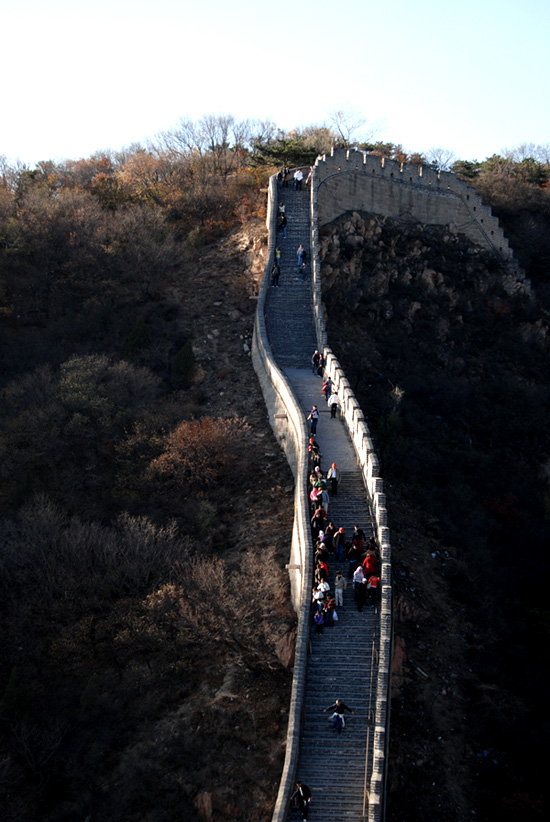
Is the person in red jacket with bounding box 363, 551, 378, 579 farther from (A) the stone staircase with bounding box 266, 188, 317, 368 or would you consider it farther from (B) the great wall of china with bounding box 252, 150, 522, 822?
(A) the stone staircase with bounding box 266, 188, 317, 368

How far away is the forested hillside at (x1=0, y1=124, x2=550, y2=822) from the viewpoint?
17.1 m

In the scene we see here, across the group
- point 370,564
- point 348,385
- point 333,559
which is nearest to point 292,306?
point 348,385

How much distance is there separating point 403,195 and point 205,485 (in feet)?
75.3

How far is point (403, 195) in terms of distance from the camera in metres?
40.4

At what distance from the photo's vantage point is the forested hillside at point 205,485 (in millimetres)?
17109

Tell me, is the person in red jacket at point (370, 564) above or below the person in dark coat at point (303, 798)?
above

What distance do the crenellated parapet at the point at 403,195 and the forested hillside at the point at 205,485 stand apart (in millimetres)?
1401

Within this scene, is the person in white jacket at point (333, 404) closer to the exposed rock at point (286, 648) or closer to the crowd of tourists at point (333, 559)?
the crowd of tourists at point (333, 559)

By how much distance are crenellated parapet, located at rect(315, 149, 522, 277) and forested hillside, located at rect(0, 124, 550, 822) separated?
Answer: 55.1 inches

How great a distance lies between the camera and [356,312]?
34.8 metres

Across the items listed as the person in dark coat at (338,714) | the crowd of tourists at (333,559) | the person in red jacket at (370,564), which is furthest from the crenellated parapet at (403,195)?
the person in dark coat at (338,714)

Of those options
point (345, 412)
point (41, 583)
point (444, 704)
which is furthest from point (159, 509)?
point (444, 704)

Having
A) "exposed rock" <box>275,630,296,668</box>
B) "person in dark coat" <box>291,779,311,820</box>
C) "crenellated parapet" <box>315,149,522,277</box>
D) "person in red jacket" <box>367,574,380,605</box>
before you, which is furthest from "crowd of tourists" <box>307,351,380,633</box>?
"crenellated parapet" <box>315,149,522,277</box>

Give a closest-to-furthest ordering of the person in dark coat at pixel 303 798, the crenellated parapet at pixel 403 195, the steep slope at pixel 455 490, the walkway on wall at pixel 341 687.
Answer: the person in dark coat at pixel 303 798, the walkway on wall at pixel 341 687, the steep slope at pixel 455 490, the crenellated parapet at pixel 403 195
